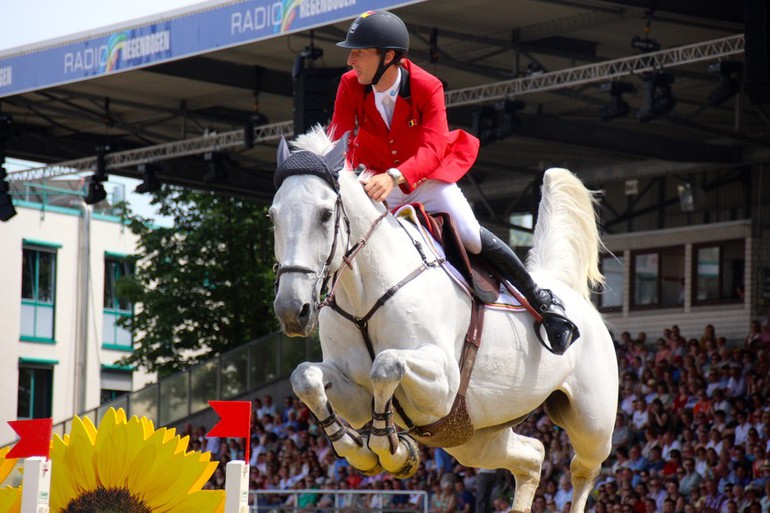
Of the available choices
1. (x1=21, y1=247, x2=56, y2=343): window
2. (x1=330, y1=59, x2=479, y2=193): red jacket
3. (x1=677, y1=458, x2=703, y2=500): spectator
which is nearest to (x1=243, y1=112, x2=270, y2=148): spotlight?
(x1=677, y1=458, x2=703, y2=500): spectator

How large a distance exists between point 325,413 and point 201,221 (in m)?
21.8

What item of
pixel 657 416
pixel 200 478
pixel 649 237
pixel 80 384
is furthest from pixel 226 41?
pixel 80 384

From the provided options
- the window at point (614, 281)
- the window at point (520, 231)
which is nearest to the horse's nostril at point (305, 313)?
the window at point (520, 231)

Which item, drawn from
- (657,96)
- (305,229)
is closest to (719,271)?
(657,96)

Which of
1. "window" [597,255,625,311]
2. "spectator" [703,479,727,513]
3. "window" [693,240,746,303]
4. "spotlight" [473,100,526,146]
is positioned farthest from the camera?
"window" [597,255,625,311]

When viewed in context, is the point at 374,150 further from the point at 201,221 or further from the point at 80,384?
the point at 80,384

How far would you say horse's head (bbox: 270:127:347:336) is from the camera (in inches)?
174

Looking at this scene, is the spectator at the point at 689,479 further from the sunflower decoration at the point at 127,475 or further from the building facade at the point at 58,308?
the building facade at the point at 58,308

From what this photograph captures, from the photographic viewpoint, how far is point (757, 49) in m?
10.3

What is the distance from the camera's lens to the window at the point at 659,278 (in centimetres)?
1873

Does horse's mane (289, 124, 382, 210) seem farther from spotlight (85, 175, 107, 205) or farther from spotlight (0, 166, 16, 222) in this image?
spotlight (85, 175, 107, 205)

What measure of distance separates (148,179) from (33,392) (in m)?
14.6

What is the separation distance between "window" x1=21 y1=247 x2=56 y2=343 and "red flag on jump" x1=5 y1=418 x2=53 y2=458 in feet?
90.8

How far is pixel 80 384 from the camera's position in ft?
103
